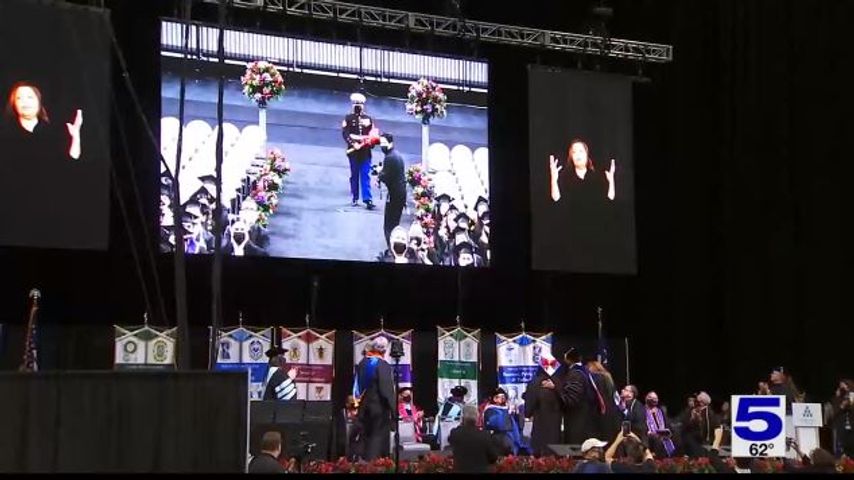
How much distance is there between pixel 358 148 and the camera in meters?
16.8

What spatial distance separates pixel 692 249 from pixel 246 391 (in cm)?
1398

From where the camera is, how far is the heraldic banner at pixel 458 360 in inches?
668

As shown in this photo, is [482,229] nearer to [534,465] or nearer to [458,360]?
[458,360]

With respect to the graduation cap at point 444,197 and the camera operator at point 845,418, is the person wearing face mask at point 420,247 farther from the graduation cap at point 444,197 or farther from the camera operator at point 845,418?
the camera operator at point 845,418

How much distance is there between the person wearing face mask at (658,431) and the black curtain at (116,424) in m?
7.21

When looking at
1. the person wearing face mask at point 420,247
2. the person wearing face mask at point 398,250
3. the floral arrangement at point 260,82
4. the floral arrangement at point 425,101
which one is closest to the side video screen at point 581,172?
the floral arrangement at point 425,101

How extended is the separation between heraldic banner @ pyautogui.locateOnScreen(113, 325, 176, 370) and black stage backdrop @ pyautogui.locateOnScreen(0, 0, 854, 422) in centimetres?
93

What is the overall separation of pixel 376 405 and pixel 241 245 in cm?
386

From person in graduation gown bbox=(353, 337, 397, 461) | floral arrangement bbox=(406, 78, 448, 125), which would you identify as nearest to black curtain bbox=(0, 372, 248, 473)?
person in graduation gown bbox=(353, 337, 397, 461)

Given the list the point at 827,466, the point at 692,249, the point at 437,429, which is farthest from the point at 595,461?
the point at 692,249

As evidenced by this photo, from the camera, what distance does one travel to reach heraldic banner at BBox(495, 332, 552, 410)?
17.2 meters

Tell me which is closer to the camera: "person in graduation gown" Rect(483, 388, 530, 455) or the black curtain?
the black curtain

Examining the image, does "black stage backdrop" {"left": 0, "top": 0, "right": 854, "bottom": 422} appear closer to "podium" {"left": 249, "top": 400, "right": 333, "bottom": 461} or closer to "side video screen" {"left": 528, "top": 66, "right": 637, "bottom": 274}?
"side video screen" {"left": 528, "top": 66, "right": 637, "bottom": 274}

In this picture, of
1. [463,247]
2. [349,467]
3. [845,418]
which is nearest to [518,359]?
[463,247]
